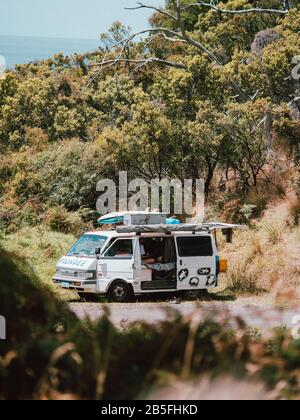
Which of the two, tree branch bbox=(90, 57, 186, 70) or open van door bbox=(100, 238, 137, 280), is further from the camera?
tree branch bbox=(90, 57, 186, 70)

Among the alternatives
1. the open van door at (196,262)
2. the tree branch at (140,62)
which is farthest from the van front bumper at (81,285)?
the tree branch at (140,62)

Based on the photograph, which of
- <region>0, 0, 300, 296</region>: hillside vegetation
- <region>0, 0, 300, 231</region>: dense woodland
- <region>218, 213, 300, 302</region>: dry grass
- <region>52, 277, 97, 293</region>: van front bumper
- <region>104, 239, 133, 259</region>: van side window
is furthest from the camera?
<region>0, 0, 300, 231</region>: dense woodland

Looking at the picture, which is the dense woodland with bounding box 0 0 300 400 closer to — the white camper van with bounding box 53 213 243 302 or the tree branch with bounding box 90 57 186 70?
the tree branch with bounding box 90 57 186 70

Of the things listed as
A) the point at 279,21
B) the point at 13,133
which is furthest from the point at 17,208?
the point at 279,21

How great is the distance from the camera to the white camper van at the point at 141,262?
18281 millimetres

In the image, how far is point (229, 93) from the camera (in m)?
31.5

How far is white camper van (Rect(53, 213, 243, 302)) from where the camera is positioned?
18.3 metres

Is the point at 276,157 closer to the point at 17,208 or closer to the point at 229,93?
the point at 229,93

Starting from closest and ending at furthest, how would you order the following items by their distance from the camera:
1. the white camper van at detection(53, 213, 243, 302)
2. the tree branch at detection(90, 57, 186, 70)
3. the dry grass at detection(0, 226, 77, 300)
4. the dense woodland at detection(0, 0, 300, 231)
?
1. the white camper van at detection(53, 213, 243, 302)
2. the dry grass at detection(0, 226, 77, 300)
3. the dense woodland at detection(0, 0, 300, 231)
4. the tree branch at detection(90, 57, 186, 70)

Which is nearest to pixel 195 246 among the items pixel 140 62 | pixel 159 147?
pixel 159 147

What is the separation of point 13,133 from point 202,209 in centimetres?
1258

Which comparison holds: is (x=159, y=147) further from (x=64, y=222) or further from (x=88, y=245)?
(x=88, y=245)
